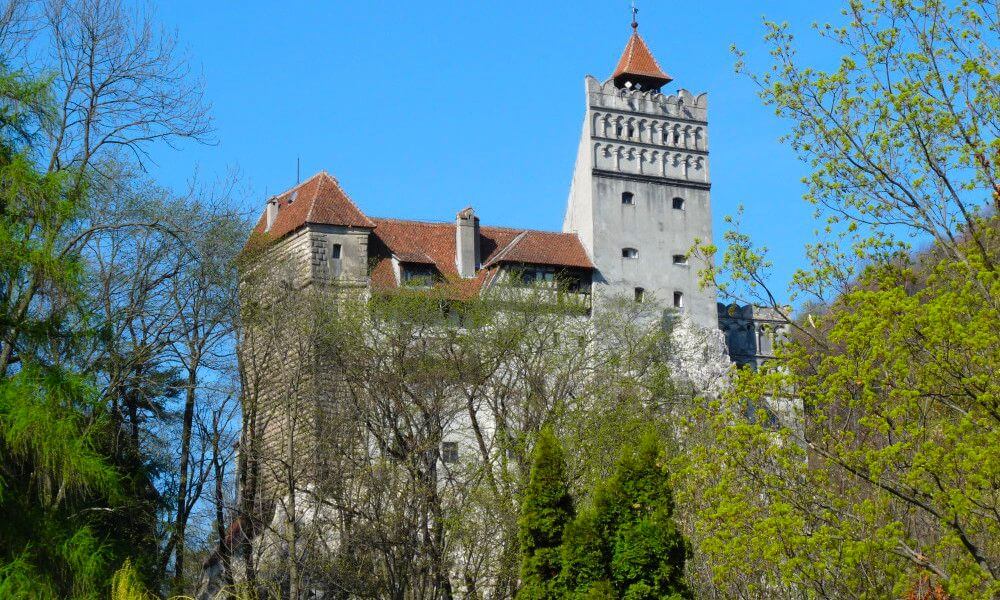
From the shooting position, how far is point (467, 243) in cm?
5088

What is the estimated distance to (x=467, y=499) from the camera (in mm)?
32250

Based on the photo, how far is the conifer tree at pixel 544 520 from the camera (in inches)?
866

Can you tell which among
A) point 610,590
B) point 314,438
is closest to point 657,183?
point 314,438

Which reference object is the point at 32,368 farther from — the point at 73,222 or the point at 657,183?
the point at 657,183

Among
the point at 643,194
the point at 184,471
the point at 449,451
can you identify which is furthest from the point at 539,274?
the point at 184,471

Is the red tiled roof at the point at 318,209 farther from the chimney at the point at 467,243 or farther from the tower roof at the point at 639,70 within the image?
the tower roof at the point at 639,70

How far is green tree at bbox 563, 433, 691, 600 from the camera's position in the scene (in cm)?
1956

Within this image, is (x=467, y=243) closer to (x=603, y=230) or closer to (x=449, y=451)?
(x=603, y=230)

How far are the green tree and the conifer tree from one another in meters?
1.15

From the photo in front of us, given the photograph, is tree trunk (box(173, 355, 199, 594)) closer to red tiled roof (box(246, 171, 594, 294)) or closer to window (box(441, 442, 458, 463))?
window (box(441, 442, 458, 463))

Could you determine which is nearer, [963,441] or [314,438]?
[963,441]

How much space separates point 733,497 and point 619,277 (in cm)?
3599

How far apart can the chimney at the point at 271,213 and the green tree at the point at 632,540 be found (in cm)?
3124

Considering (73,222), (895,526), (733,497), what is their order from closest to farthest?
(895,526) < (733,497) < (73,222)
